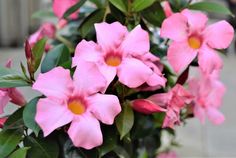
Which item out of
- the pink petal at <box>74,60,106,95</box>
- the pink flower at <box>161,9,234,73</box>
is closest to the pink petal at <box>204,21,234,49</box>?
the pink flower at <box>161,9,234,73</box>

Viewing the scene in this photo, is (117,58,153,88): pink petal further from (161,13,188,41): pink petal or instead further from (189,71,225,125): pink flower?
(189,71,225,125): pink flower

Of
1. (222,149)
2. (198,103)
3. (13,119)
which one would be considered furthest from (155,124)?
(222,149)

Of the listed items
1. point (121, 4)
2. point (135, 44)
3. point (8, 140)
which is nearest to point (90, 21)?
point (121, 4)

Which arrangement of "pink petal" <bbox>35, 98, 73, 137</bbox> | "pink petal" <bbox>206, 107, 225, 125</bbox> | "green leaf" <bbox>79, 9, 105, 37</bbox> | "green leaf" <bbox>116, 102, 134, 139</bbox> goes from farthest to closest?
"pink petal" <bbox>206, 107, 225, 125</bbox> < "green leaf" <bbox>79, 9, 105, 37</bbox> < "green leaf" <bbox>116, 102, 134, 139</bbox> < "pink petal" <bbox>35, 98, 73, 137</bbox>

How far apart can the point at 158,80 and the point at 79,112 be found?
0.47 feet

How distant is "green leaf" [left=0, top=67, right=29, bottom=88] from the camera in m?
0.74

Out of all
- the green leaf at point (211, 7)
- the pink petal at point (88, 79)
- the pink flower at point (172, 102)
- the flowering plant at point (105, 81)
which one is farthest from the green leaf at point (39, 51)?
the green leaf at point (211, 7)

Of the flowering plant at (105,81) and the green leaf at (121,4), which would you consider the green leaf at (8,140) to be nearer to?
the flowering plant at (105,81)

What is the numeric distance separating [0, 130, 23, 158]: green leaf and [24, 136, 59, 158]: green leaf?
0.02 meters

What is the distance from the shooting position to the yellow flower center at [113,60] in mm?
755

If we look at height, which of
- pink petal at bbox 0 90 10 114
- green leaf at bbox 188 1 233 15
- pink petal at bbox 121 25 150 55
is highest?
pink petal at bbox 121 25 150 55

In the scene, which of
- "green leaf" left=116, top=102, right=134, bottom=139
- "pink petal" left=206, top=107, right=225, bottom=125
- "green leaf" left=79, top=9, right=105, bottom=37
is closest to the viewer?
"green leaf" left=116, top=102, right=134, bottom=139

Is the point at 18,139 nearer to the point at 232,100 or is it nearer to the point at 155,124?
the point at 155,124

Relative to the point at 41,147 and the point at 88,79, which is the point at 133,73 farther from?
the point at 41,147
